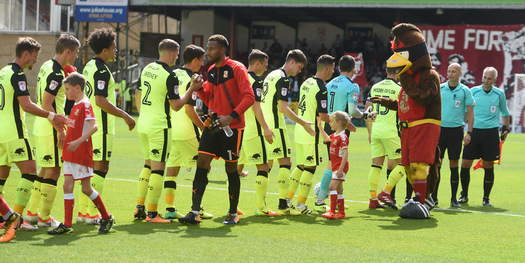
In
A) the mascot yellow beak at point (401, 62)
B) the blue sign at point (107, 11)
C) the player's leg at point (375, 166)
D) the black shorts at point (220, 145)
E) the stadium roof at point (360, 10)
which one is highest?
the stadium roof at point (360, 10)

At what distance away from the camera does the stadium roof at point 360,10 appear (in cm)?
3812

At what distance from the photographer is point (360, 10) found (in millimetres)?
43344

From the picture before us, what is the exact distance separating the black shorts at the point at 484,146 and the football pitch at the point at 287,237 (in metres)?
0.79

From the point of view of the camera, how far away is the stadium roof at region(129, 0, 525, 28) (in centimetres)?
3812

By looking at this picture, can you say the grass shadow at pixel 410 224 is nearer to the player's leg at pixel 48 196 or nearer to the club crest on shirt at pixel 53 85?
the player's leg at pixel 48 196

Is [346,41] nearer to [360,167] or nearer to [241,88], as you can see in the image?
[360,167]

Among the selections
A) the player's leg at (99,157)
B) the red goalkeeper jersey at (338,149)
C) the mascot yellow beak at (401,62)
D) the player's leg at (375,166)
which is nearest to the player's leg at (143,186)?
the player's leg at (99,157)

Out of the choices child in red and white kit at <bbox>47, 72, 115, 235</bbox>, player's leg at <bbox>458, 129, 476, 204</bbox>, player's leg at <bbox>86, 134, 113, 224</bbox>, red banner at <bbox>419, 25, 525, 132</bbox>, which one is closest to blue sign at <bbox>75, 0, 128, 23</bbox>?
red banner at <bbox>419, 25, 525, 132</bbox>

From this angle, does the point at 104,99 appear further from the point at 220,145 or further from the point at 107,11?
the point at 107,11

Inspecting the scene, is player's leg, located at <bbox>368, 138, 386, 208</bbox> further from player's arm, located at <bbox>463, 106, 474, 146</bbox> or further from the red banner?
the red banner

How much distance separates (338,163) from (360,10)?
115 ft

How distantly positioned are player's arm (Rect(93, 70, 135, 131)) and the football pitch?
51.3 inches

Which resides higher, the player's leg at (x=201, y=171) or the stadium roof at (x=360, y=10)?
the stadium roof at (x=360, y=10)

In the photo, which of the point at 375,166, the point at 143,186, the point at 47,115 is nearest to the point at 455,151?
the point at 375,166
